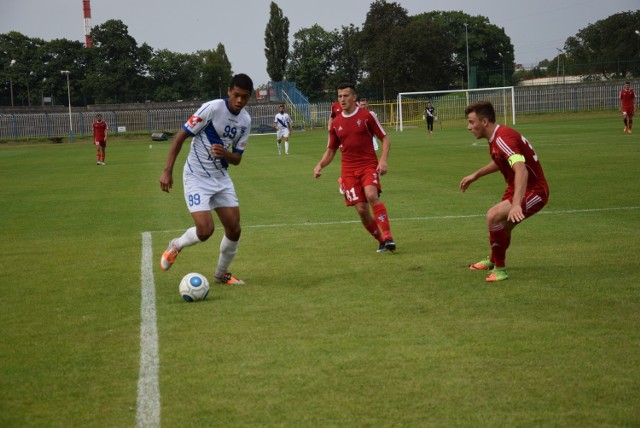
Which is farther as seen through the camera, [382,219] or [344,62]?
[344,62]

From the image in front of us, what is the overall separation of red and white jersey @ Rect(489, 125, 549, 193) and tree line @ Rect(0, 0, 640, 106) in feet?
265

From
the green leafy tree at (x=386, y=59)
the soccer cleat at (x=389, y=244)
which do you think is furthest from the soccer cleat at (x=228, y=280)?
the green leafy tree at (x=386, y=59)

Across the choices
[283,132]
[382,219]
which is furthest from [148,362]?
[283,132]

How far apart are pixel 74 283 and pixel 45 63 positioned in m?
100

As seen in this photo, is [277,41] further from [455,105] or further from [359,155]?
[359,155]

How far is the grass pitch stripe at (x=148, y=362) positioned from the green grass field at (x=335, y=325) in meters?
0.04

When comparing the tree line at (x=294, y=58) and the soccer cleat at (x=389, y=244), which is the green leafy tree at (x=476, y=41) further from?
the soccer cleat at (x=389, y=244)

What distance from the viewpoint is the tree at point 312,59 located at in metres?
104

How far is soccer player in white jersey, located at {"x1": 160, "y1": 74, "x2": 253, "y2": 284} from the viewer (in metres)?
8.34

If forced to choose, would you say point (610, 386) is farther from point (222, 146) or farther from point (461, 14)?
point (461, 14)

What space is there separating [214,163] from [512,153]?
3.07m

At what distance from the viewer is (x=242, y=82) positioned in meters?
8.16

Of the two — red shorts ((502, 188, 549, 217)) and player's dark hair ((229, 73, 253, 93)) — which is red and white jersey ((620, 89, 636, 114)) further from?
player's dark hair ((229, 73, 253, 93))

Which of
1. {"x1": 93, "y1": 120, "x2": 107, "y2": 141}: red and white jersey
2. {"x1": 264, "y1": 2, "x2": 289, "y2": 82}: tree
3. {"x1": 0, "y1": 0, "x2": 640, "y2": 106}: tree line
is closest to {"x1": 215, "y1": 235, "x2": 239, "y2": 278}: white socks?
{"x1": 93, "y1": 120, "x2": 107, "y2": 141}: red and white jersey
